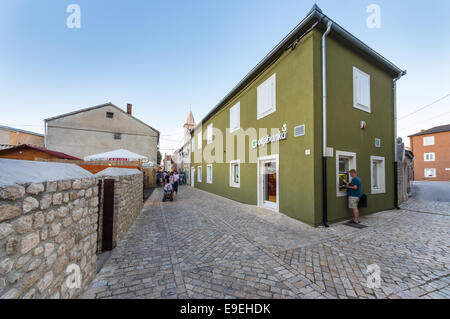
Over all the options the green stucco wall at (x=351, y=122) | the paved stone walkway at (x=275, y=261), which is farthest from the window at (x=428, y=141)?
the paved stone walkway at (x=275, y=261)

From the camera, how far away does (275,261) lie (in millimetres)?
3320

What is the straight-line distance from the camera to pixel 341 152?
19.7ft

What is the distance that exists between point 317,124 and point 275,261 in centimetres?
416

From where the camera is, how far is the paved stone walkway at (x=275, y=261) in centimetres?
253

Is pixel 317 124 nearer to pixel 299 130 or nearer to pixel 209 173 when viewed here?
pixel 299 130

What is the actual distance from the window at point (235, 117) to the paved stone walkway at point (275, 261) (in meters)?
5.92

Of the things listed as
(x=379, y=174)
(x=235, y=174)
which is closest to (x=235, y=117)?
(x=235, y=174)

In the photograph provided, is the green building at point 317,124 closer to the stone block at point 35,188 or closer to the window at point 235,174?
the window at point 235,174

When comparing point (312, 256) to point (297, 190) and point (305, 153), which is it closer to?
point (297, 190)

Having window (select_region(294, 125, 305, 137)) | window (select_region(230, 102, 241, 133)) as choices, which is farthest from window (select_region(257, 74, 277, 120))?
window (select_region(230, 102, 241, 133))

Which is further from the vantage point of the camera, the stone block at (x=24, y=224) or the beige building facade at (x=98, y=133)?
the beige building facade at (x=98, y=133)

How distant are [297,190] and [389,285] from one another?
3.37m
